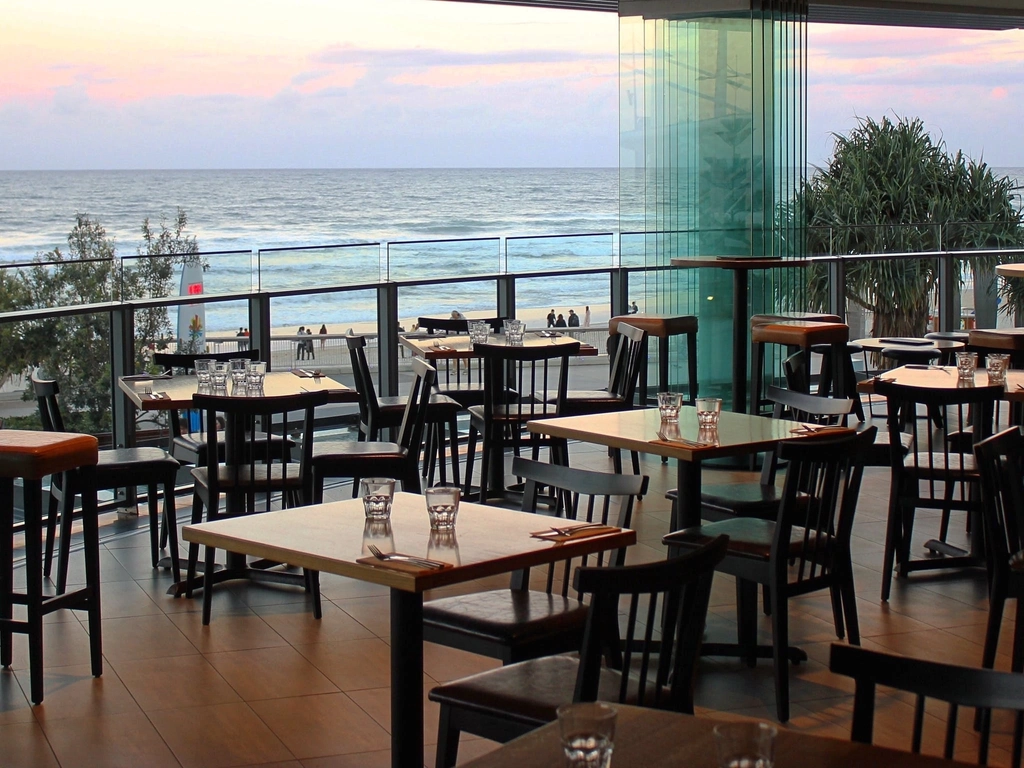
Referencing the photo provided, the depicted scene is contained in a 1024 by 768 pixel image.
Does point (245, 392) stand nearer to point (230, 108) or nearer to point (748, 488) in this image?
point (748, 488)

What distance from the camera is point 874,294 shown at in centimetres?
1470

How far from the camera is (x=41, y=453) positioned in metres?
4.07

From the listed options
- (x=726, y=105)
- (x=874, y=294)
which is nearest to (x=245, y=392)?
(x=726, y=105)

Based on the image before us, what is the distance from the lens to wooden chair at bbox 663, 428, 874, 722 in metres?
4.08

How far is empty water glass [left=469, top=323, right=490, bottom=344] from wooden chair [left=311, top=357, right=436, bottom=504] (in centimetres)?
143

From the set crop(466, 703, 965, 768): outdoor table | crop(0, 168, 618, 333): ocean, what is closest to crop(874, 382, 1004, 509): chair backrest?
crop(466, 703, 965, 768): outdoor table

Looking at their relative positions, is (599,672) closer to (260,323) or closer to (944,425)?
(944,425)

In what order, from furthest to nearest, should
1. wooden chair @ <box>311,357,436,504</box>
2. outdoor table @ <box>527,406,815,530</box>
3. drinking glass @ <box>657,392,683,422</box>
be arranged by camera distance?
1. wooden chair @ <box>311,357,436,504</box>
2. drinking glass @ <box>657,392,683,422</box>
3. outdoor table @ <box>527,406,815,530</box>

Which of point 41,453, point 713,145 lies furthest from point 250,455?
point 713,145

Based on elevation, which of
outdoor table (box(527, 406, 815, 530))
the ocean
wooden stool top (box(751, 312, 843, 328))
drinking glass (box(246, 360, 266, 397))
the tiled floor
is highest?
the ocean

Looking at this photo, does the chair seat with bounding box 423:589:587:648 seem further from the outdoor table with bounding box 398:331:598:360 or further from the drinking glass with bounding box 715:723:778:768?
the outdoor table with bounding box 398:331:598:360

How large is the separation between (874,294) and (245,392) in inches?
414

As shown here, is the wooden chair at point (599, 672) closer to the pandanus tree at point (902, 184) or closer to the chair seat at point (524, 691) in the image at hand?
the chair seat at point (524, 691)

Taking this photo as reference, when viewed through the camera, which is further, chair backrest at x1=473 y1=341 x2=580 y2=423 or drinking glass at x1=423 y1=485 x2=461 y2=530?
chair backrest at x1=473 y1=341 x2=580 y2=423
